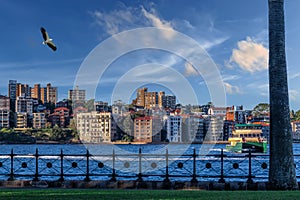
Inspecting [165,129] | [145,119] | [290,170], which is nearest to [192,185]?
[290,170]

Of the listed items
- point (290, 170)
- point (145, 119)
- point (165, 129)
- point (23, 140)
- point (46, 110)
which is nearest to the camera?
point (290, 170)

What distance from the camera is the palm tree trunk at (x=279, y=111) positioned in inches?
524

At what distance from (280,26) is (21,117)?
118 metres

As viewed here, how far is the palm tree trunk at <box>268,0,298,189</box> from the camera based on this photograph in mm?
13320

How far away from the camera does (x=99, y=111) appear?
3317 inches

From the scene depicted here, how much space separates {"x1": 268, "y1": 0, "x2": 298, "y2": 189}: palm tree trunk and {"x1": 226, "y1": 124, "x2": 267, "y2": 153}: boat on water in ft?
151

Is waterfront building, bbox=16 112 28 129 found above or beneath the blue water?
above

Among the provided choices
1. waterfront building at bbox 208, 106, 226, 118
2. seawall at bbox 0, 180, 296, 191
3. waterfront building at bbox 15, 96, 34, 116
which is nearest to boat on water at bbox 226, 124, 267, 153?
waterfront building at bbox 208, 106, 226, 118

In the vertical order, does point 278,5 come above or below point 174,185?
above

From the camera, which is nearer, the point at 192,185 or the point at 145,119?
the point at 192,185

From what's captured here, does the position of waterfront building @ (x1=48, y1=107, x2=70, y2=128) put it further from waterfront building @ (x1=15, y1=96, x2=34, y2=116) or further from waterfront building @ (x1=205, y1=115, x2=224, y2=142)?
waterfront building @ (x1=205, y1=115, x2=224, y2=142)

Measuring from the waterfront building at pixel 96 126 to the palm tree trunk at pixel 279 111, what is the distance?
229ft

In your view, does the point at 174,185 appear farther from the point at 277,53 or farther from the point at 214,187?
the point at 277,53

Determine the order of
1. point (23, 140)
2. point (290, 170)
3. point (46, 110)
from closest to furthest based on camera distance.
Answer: point (290, 170)
point (23, 140)
point (46, 110)
